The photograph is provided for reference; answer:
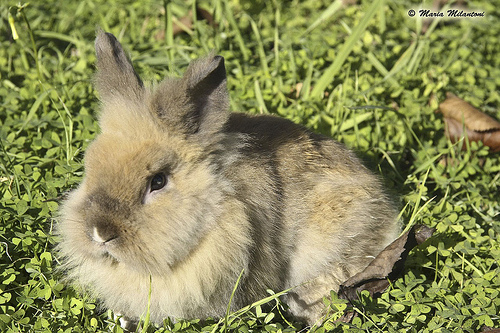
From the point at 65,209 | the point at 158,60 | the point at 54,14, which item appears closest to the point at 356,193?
the point at 65,209

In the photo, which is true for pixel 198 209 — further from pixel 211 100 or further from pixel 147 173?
pixel 211 100

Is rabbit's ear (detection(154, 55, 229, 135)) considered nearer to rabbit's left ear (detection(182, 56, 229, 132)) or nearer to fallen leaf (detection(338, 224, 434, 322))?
rabbit's left ear (detection(182, 56, 229, 132))

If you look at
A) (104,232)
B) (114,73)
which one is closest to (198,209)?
(104,232)

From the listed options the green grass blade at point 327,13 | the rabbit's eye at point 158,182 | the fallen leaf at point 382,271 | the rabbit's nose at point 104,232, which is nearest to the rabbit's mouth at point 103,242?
the rabbit's nose at point 104,232

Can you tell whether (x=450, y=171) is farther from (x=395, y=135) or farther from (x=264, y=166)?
(x=264, y=166)

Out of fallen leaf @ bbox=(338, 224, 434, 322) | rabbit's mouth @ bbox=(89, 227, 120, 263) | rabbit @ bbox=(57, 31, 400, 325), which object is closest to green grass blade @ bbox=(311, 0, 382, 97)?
rabbit @ bbox=(57, 31, 400, 325)

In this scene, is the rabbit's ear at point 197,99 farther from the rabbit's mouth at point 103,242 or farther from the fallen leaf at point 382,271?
the fallen leaf at point 382,271
